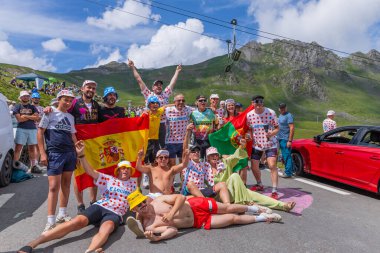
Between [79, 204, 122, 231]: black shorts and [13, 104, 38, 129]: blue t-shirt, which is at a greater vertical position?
[13, 104, 38, 129]: blue t-shirt

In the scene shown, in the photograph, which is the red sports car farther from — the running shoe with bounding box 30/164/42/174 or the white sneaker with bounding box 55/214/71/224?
the running shoe with bounding box 30/164/42/174

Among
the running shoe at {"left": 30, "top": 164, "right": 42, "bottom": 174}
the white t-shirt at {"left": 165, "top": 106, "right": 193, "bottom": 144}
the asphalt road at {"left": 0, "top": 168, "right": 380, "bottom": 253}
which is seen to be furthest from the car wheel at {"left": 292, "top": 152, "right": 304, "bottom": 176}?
the running shoe at {"left": 30, "top": 164, "right": 42, "bottom": 174}

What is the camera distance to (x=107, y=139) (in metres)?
6.18

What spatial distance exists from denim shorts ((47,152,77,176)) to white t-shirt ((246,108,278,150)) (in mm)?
3891

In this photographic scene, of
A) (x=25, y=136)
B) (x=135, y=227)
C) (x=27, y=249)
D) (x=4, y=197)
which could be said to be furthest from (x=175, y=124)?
(x=25, y=136)

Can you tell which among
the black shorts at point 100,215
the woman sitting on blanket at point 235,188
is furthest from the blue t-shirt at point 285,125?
the black shorts at point 100,215

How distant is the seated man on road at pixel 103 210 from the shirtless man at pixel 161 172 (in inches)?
14.9

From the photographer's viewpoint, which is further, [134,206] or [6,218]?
[6,218]

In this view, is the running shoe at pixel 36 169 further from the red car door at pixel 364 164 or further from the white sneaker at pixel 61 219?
the red car door at pixel 364 164

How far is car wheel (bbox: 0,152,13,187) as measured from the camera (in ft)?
25.7

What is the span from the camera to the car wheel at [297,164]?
9.69 metres

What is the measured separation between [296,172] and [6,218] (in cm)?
739

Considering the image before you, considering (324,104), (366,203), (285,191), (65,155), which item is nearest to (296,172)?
(285,191)

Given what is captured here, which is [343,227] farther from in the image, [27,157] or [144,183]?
[27,157]
